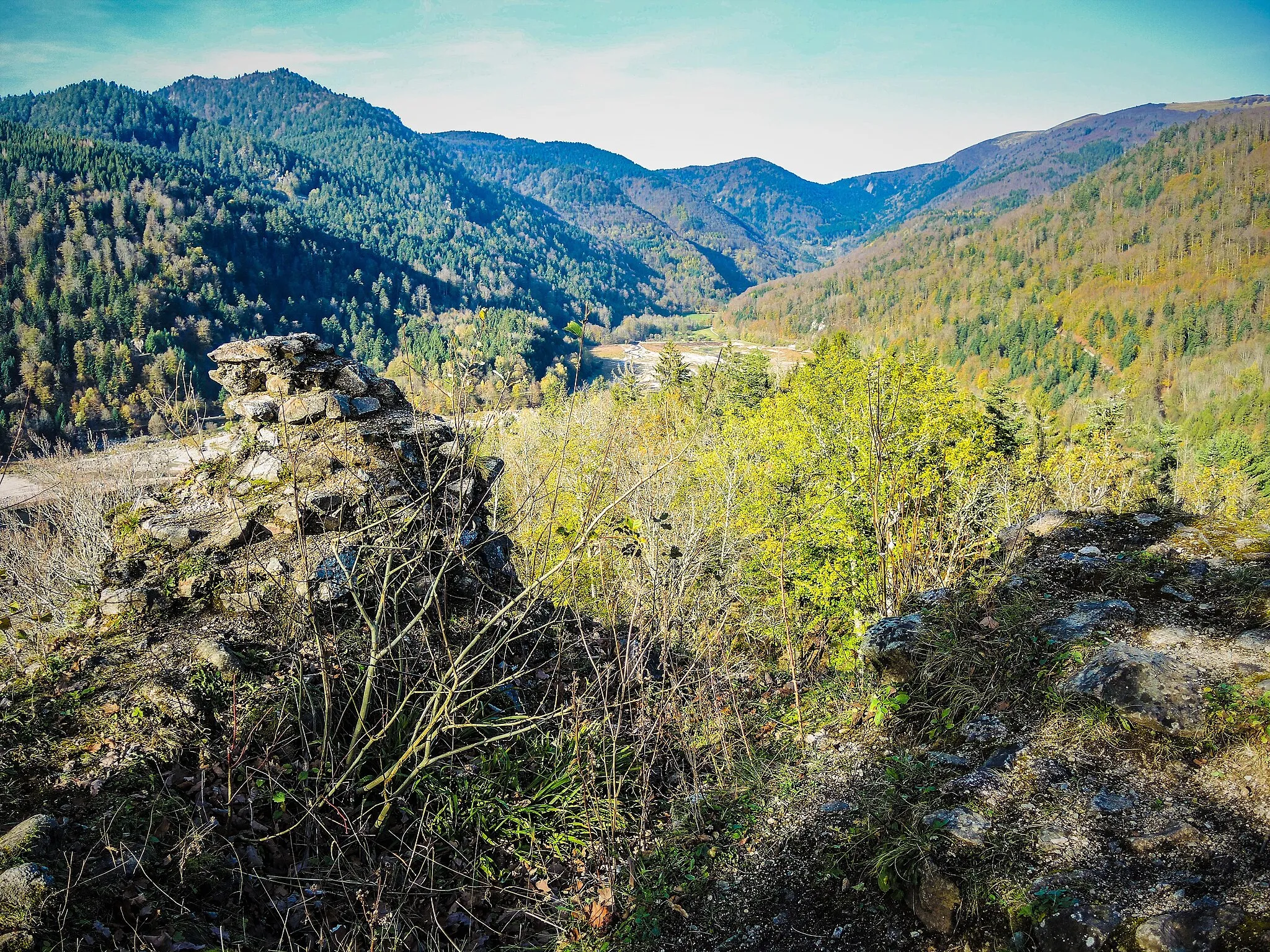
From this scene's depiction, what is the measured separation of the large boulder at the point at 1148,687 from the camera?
333 cm

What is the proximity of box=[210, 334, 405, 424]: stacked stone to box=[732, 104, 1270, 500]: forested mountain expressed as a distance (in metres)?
77.7

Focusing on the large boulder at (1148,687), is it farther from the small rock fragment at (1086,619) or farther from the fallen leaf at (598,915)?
the fallen leaf at (598,915)

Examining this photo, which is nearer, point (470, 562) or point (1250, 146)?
point (470, 562)

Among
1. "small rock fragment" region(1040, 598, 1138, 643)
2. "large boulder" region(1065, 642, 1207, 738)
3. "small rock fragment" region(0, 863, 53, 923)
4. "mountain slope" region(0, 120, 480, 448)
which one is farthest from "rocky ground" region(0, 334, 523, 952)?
"mountain slope" region(0, 120, 480, 448)

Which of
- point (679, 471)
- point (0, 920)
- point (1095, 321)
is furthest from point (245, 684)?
point (1095, 321)

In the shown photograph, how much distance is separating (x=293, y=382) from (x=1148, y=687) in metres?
7.89

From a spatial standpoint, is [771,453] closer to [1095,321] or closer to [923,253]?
[1095,321]

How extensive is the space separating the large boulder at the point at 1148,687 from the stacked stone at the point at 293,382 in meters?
6.89

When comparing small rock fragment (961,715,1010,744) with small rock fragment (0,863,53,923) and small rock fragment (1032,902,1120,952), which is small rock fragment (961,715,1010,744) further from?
small rock fragment (0,863,53,923)

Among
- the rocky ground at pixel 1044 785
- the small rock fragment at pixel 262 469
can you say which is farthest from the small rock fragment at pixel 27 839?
the small rock fragment at pixel 262 469

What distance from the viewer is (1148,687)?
3508 mm

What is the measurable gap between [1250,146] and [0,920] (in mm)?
215979

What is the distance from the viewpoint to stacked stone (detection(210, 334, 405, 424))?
671 cm

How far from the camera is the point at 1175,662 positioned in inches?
144
